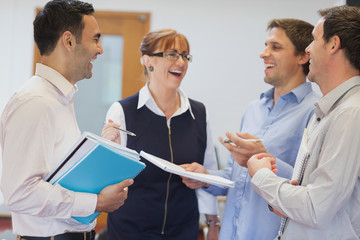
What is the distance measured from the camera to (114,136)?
1.98 meters

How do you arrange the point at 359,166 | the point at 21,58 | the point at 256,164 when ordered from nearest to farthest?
the point at 359,166, the point at 256,164, the point at 21,58

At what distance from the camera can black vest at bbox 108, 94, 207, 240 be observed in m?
2.17

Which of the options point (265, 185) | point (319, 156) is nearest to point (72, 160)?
point (265, 185)

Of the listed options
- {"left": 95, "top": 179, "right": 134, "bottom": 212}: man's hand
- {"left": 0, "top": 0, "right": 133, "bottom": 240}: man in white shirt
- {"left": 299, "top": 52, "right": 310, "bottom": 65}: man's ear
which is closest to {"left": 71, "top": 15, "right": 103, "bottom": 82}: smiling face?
{"left": 0, "top": 0, "right": 133, "bottom": 240}: man in white shirt

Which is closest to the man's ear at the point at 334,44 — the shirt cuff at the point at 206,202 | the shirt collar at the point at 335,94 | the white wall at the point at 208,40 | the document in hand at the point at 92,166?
the shirt collar at the point at 335,94

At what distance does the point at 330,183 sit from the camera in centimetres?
132

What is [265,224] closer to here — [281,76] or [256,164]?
[256,164]

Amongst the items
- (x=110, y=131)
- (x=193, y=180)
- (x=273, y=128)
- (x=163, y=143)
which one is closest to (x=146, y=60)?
(x=163, y=143)

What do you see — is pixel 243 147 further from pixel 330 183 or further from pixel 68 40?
pixel 68 40

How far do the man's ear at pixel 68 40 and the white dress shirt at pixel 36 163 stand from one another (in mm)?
199

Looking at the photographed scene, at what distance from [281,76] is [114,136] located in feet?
3.08

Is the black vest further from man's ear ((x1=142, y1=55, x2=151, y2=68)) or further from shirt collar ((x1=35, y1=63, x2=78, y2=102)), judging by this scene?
shirt collar ((x1=35, y1=63, x2=78, y2=102))

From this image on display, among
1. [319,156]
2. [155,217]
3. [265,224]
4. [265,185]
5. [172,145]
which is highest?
[319,156]

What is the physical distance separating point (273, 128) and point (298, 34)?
0.54 metres
